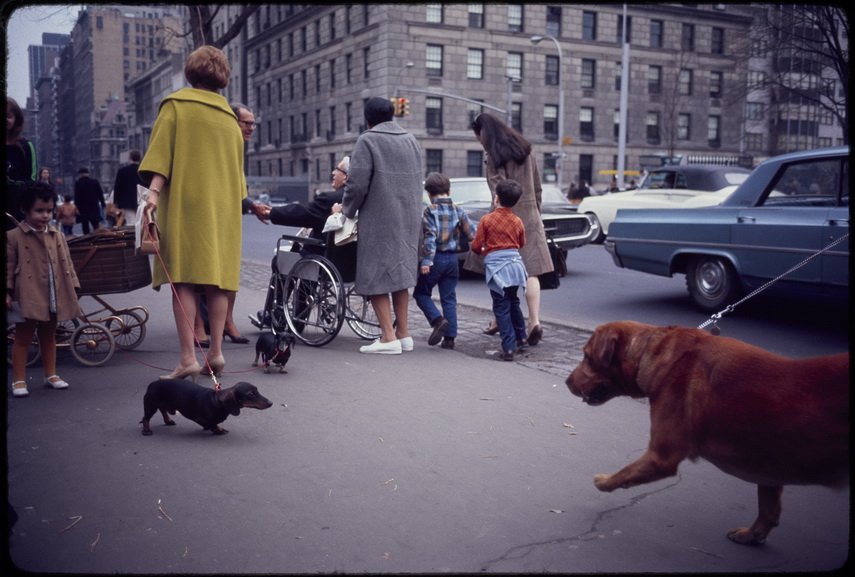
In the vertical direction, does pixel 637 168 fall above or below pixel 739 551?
above

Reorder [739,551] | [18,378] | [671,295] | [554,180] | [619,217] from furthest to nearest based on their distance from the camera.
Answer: [554,180] < [671,295] < [619,217] < [18,378] < [739,551]

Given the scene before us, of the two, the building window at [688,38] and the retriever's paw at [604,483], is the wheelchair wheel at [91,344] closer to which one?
the retriever's paw at [604,483]

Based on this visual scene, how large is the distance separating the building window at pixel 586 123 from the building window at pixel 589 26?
533cm

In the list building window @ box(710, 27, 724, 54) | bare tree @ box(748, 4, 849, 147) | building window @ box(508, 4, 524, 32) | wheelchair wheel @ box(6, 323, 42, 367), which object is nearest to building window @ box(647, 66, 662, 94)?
building window @ box(710, 27, 724, 54)

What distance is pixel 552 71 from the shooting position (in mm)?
58156

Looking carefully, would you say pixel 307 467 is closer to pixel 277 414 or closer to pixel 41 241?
pixel 277 414

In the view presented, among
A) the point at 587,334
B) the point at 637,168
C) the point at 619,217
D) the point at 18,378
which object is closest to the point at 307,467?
the point at 18,378

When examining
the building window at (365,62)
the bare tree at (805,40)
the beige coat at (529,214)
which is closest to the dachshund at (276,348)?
the beige coat at (529,214)

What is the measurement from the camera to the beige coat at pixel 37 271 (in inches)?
196

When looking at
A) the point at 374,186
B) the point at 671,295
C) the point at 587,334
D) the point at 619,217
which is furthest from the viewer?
the point at 671,295

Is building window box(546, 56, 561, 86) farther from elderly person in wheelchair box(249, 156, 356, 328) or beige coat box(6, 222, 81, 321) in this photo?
beige coat box(6, 222, 81, 321)

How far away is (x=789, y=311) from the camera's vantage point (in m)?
9.17

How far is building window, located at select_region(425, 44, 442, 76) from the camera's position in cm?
5384

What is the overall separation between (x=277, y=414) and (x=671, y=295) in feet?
24.2
